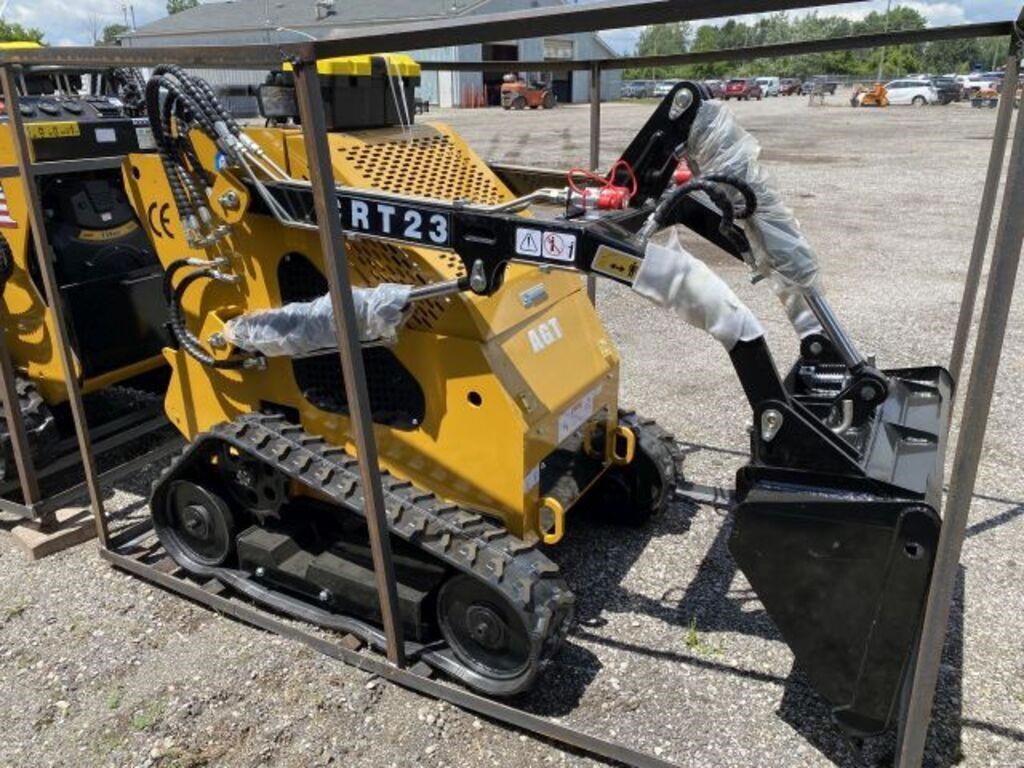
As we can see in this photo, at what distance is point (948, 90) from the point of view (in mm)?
42438

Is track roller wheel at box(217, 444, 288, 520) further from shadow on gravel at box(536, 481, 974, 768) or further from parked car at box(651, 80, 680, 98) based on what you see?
parked car at box(651, 80, 680, 98)

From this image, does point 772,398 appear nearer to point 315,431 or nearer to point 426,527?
point 426,527

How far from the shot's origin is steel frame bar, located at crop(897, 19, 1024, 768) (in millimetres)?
1831

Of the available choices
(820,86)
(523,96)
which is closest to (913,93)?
(820,86)

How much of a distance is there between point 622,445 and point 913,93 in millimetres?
45703

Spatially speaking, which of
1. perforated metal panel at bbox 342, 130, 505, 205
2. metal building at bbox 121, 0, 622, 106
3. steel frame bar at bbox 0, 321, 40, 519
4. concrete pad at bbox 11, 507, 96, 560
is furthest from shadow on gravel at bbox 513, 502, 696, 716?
metal building at bbox 121, 0, 622, 106

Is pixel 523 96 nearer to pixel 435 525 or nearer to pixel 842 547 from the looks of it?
pixel 435 525

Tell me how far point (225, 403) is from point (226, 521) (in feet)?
1.65

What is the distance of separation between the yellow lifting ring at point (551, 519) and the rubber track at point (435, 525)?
0.17 m


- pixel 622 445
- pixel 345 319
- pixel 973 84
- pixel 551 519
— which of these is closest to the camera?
pixel 345 319

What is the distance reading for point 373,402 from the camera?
3.46 metres

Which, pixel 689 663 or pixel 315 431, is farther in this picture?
pixel 315 431

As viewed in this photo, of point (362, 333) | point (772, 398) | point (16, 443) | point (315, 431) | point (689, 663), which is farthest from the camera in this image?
point (16, 443)

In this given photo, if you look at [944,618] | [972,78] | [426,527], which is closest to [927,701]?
[944,618]
